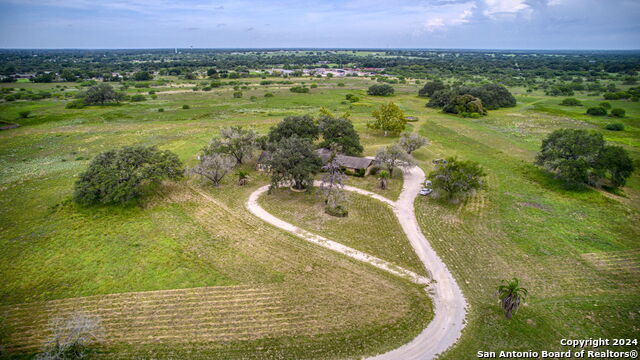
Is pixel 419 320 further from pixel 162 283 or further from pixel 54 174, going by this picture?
pixel 54 174

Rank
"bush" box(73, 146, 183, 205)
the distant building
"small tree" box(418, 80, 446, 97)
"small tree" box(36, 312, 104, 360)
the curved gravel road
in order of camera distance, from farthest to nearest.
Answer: "small tree" box(418, 80, 446, 97) → the distant building → "bush" box(73, 146, 183, 205) → the curved gravel road → "small tree" box(36, 312, 104, 360)

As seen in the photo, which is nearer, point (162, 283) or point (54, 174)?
point (162, 283)

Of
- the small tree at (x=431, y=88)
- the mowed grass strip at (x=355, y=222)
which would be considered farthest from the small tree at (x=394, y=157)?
the small tree at (x=431, y=88)

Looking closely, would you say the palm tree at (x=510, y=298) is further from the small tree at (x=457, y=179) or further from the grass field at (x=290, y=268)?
the small tree at (x=457, y=179)

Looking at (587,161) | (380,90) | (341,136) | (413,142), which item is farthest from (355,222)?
(380,90)

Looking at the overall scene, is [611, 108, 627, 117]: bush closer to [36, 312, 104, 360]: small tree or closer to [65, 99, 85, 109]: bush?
[36, 312, 104, 360]: small tree

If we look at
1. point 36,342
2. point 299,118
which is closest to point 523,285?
point 36,342

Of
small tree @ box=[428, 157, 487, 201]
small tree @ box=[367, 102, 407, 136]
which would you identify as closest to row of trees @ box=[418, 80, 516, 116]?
small tree @ box=[367, 102, 407, 136]
